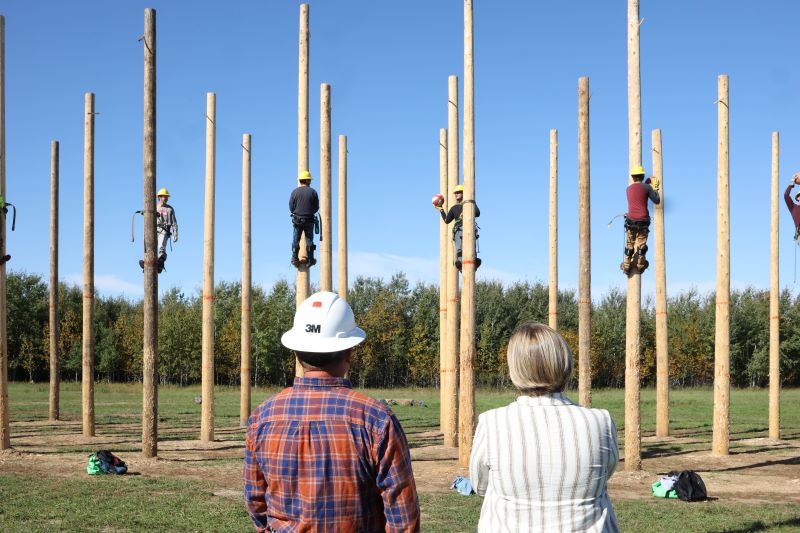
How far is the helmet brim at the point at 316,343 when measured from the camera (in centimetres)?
325

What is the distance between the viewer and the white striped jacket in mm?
3199

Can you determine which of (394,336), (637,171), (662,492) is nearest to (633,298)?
(637,171)

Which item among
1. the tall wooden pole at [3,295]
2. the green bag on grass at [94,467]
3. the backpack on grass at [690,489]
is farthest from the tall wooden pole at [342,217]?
the backpack on grass at [690,489]

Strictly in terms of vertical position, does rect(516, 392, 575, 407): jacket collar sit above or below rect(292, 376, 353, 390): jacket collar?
below

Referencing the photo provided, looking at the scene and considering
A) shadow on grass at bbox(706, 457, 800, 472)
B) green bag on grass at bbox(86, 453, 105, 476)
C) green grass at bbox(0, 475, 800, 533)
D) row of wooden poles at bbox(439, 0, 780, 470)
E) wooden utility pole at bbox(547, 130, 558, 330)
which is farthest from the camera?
wooden utility pole at bbox(547, 130, 558, 330)

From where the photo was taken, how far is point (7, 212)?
15.9 meters

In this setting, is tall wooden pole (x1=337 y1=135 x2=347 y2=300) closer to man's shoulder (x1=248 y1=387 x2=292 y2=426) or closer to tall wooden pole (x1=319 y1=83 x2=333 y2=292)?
tall wooden pole (x1=319 y1=83 x2=333 y2=292)

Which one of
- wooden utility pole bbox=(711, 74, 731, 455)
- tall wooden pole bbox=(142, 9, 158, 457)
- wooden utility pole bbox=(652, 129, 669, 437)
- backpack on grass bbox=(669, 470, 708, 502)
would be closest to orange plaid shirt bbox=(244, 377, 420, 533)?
backpack on grass bbox=(669, 470, 708, 502)

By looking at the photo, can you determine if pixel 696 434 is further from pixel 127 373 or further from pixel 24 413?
pixel 127 373

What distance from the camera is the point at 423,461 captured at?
621 inches

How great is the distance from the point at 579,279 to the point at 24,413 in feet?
62.0

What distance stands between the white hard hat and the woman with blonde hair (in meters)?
0.61

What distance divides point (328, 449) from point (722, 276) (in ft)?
47.5

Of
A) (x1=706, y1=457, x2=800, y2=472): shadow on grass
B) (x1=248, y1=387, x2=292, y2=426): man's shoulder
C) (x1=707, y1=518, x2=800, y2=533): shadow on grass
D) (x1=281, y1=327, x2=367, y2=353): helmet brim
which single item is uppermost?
(x1=281, y1=327, x2=367, y2=353): helmet brim
